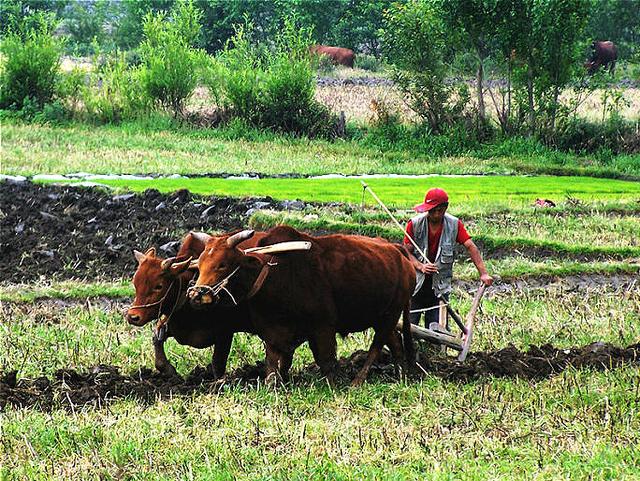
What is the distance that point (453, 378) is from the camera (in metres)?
8.27

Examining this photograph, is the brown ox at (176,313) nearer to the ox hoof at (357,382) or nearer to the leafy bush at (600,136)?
the ox hoof at (357,382)

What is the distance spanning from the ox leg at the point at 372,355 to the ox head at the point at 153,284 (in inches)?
59.3

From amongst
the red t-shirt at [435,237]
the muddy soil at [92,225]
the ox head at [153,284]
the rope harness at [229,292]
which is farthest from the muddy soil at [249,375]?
the muddy soil at [92,225]

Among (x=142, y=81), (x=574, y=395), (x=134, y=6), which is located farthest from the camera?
(x=134, y=6)

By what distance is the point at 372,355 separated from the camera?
27.9 ft

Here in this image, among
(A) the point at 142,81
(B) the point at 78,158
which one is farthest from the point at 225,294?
(A) the point at 142,81

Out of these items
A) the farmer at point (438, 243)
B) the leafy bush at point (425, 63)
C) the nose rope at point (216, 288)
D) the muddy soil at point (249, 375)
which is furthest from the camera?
the leafy bush at point (425, 63)

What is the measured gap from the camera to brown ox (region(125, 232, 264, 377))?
323 inches

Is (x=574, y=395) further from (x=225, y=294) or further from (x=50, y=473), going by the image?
(x=50, y=473)

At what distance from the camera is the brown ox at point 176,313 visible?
820cm

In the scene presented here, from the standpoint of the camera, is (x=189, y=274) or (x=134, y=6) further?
(x=134, y=6)

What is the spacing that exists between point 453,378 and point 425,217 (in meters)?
1.63

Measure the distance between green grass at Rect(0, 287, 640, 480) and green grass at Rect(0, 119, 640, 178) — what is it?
54.3ft

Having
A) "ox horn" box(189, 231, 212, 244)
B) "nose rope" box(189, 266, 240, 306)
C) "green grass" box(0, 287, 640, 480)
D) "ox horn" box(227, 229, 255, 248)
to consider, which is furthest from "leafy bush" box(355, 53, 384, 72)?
"nose rope" box(189, 266, 240, 306)
